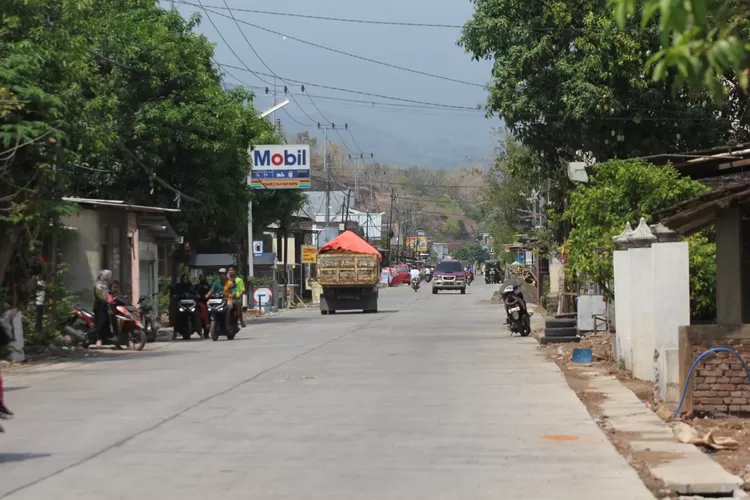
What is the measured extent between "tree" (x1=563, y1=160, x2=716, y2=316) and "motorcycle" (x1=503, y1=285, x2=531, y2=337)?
730 centimetres

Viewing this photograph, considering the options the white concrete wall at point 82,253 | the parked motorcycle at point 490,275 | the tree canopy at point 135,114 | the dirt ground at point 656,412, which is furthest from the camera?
the parked motorcycle at point 490,275

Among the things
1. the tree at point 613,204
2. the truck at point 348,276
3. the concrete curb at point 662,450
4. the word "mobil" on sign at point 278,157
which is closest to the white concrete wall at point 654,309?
the concrete curb at point 662,450

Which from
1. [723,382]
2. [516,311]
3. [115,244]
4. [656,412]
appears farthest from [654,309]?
[115,244]

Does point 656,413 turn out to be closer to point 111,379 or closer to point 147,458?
point 147,458

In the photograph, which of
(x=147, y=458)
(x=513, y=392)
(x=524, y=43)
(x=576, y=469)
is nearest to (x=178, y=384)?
(x=513, y=392)

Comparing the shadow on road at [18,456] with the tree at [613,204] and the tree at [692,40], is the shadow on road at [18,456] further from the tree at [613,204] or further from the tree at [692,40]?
the tree at [613,204]

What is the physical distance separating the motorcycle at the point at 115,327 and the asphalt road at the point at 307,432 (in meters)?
3.06

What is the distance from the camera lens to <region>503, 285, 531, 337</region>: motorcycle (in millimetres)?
30391

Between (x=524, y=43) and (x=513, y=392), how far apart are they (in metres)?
16.9

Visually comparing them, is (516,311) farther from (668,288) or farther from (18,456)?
(18,456)

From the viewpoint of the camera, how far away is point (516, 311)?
30359mm

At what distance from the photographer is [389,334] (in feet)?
102

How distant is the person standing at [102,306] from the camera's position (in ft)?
85.6

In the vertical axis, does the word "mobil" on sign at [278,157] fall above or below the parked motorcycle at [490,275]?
above
